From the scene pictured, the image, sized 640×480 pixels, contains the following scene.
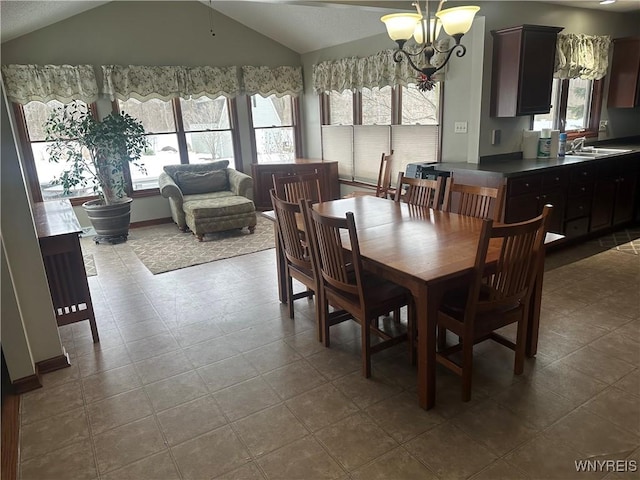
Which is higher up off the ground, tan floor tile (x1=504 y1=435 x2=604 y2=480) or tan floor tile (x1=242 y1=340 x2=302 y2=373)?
tan floor tile (x1=242 y1=340 x2=302 y2=373)

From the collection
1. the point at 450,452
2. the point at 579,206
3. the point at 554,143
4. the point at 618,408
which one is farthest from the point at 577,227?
the point at 450,452

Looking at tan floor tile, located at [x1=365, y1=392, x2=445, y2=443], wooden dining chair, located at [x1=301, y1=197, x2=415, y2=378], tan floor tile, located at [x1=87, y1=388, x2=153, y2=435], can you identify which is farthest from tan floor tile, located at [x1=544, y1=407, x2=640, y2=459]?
tan floor tile, located at [x1=87, y1=388, x2=153, y2=435]

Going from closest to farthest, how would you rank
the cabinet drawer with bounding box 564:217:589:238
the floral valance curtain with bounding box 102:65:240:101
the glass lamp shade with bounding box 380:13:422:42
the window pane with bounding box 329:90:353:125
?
the glass lamp shade with bounding box 380:13:422:42, the cabinet drawer with bounding box 564:217:589:238, the floral valance curtain with bounding box 102:65:240:101, the window pane with bounding box 329:90:353:125

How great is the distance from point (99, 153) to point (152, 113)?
1.27 m

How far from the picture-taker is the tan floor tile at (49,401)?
227 cm

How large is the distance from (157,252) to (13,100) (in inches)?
100

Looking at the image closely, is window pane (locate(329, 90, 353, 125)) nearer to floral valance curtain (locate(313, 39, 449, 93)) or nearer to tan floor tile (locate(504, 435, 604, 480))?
floral valance curtain (locate(313, 39, 449, 93))

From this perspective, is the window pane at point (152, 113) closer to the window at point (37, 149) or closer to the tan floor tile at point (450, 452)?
the window at point (37, 149)

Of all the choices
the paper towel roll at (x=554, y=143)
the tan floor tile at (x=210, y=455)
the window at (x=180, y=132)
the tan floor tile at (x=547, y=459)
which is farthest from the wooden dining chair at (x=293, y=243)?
the window at (x=180, y=132)

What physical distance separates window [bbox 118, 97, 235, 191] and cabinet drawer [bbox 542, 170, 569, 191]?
14.9ft

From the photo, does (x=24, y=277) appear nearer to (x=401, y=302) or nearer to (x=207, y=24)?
(x=401, y=302)

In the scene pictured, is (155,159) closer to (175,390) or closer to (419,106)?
(419,106)

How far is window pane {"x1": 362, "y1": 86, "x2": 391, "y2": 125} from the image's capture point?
5.74m

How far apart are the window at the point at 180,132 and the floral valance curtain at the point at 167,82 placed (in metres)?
0.20
